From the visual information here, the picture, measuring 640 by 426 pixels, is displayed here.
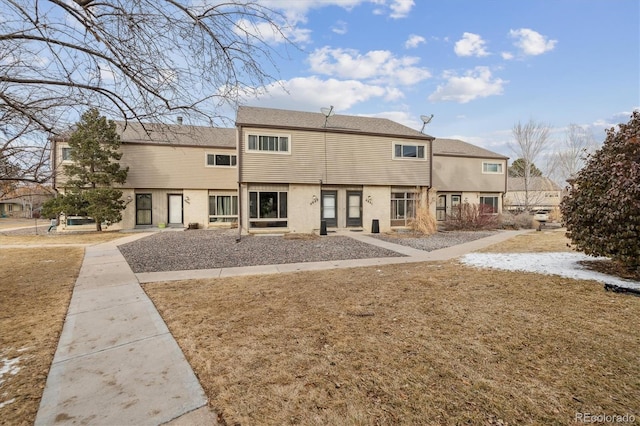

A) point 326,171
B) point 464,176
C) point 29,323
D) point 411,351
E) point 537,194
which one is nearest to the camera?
point 411,351

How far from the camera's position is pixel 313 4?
4215 millimetres

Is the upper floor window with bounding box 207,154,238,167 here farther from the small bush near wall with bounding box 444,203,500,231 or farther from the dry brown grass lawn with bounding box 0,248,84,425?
the small bush near wall with bounding box 444,203,500,231

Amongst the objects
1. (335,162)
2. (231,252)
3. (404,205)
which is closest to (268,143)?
(335,162)

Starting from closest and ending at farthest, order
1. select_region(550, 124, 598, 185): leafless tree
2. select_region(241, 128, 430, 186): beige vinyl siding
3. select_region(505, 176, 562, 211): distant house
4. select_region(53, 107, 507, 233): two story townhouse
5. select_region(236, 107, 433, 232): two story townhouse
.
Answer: select_region(241, 128, 430, 186): beige vinyl siding
select_region(236, 107, 433, 232): two story townhouse
select_region(53, 107, 507, 233): two story townhouse
select_region(505, 176, 562, 211): distant house
select_region(550, 124, 598, 185): leafless tree

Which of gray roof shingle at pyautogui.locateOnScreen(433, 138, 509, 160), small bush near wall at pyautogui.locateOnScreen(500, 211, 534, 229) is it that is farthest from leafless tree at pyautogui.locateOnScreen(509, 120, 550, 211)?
small bush near wall at pyautogui.locateOnScreen(500, 211, 534, 229)

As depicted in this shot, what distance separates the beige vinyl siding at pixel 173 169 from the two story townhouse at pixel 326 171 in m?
4.09

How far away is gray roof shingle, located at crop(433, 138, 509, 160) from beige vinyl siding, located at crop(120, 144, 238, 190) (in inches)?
590

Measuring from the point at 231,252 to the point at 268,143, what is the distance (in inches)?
276

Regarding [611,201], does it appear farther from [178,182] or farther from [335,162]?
[178,182]

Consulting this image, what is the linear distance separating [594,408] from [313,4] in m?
5.28

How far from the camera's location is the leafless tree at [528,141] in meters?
24.2

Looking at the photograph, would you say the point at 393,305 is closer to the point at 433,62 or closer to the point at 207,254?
the point at 207,254

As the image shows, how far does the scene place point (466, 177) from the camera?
2253 centimetres

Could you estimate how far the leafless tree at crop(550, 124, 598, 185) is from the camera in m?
30.8
